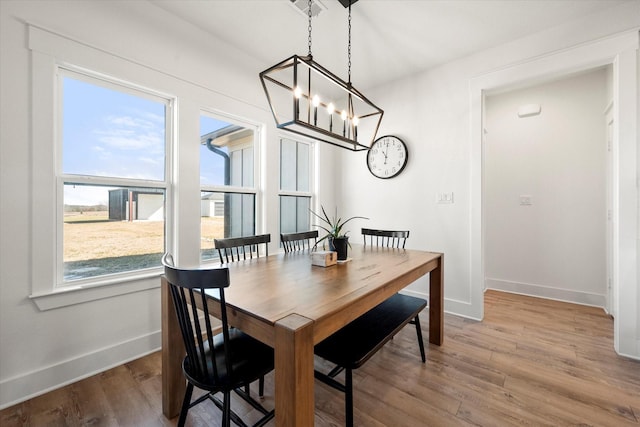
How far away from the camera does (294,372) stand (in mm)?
917

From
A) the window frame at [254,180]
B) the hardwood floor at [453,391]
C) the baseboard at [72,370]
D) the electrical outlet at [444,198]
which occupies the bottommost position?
the hardwood floor at [453,391]

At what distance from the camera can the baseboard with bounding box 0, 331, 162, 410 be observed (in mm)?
1632

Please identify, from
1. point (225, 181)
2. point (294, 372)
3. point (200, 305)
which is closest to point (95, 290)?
point (200, 305)

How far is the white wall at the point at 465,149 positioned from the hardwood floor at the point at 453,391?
533 millimetres

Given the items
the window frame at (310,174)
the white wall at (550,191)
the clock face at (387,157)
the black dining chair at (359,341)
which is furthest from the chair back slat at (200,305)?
the white wall at (550,191)

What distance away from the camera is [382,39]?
2658mm

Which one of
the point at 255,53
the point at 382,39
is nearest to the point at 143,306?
the point at 255,53

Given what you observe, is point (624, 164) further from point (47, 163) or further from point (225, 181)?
point (47, 163)

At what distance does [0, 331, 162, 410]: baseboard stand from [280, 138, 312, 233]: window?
1.87m

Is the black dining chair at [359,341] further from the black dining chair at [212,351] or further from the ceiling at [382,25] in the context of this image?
the ceiling at [382,25]

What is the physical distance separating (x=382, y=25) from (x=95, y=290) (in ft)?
10.3

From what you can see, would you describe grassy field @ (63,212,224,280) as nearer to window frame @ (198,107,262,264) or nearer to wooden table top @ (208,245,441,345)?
window frame @ (198,107,262,264)

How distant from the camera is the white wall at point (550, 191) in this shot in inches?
125

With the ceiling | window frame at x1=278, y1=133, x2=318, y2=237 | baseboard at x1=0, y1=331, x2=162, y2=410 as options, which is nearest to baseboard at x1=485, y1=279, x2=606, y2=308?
window frame at x1=278, y1=133, x2=318, y2=237
